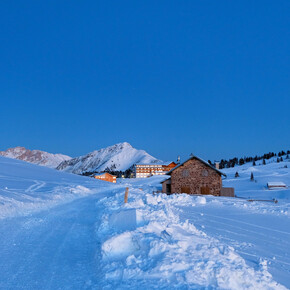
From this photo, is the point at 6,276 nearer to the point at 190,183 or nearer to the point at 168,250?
the point at 168,250

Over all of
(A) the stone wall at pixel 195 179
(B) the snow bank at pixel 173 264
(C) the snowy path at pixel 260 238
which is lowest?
(C) the snowy path at pixel 260 238

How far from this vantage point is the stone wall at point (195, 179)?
36031 millimetres

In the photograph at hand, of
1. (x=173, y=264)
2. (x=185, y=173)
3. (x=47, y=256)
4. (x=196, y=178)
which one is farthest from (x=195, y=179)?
(x=173, y=264)

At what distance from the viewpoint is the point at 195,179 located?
120 feet

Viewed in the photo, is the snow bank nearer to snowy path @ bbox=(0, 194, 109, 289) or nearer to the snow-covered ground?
the snow-covered ground

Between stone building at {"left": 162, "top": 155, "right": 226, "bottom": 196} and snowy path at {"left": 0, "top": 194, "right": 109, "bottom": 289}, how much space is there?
27.2 metres

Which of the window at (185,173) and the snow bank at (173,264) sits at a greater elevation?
the window at (185,173)

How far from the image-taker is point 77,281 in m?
5.35

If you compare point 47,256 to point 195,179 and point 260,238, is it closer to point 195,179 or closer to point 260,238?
point 260,238

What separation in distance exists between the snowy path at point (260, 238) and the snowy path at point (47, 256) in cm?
458

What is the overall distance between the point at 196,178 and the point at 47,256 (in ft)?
103

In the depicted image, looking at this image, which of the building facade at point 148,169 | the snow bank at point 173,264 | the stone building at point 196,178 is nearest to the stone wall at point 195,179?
the stone building at point 196,178

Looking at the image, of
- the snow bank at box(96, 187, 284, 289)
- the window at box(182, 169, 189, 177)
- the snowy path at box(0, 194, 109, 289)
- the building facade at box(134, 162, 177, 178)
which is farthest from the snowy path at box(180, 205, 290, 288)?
the building facade at box(134, 162, 177, 178)

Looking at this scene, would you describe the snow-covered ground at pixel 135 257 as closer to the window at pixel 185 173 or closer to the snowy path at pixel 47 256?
the snowy path at pixel 47 256
